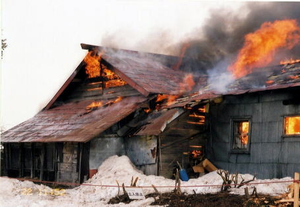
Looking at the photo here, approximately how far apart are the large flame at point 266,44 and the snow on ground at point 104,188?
22.2ft

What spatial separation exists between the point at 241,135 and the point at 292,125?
243cm

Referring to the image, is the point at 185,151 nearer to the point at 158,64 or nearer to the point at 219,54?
the point at 158,64

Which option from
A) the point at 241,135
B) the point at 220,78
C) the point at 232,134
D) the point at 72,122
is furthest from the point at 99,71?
the point at 241,135

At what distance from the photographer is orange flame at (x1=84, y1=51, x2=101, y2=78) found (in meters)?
24.6

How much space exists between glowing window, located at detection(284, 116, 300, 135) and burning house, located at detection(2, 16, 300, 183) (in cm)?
4

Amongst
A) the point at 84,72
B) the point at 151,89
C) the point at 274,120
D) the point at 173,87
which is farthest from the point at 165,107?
the point at 84,72

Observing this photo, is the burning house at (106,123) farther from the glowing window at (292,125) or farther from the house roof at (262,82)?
the glowing window at (292,125)

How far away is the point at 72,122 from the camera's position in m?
22.8

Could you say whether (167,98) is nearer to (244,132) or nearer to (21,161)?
(244,132)

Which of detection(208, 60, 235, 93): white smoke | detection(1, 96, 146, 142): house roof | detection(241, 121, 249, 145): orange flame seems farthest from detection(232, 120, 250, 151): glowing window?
detection(1, 96, 146, 142): house roof

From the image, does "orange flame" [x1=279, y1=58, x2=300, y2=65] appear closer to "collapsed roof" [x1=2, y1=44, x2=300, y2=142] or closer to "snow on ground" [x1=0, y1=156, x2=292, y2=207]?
"collapsed roof" [x1=2, y1=44, x2=300, y2=142]

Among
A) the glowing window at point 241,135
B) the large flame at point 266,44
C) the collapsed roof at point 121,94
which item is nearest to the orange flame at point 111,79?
the collapsed roof at point 121,94

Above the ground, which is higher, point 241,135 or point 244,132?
point 244,132

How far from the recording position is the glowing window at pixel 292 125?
1656cm
